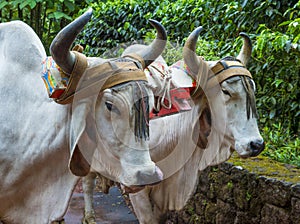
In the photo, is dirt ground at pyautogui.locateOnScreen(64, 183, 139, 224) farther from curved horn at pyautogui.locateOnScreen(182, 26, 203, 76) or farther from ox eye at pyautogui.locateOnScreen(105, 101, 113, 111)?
ox eye at pyautogui.locateOnScreen(105, 101, 113, 111)

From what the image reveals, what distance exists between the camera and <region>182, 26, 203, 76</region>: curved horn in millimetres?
2838

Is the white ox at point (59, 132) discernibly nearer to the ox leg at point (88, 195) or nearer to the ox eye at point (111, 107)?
the ox eye at point (111, 107)

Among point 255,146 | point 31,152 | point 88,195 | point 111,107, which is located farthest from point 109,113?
point 88,195

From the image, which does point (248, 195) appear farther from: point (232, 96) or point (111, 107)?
point (111, 107)

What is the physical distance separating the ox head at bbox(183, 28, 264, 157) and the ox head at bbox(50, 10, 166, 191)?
2.83 ft

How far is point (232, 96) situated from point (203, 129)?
30 cm

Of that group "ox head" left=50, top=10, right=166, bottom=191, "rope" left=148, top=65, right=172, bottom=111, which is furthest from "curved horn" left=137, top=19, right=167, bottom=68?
"rope" left=148, top=65, right=172, bottom=111

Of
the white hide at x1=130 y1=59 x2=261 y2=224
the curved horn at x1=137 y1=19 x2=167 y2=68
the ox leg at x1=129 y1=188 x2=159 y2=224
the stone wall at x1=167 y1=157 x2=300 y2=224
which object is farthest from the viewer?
the ox leg at x1=129 y1=188 x2=159 y2=224

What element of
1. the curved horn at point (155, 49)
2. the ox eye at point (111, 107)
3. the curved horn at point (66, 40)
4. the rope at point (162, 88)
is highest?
the curved horn at point (66, 40)

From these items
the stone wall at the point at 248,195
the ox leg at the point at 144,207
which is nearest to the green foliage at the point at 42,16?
the stone wall at the point at 248,195

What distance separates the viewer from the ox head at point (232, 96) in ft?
8.84

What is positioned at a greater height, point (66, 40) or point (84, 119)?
point (66, 40)

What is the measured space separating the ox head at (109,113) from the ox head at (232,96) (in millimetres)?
863

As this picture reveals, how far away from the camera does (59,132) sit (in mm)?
2080
